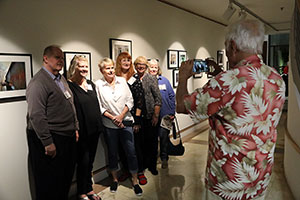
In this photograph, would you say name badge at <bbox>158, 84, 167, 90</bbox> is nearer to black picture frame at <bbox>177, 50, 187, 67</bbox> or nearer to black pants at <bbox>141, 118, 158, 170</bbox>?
black pants at <bbox>141, 118, 158, 170</bbox>

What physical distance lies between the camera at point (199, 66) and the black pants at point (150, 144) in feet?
6.10

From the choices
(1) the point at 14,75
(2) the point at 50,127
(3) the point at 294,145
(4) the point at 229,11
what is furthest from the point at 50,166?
(4) the point at 229,11

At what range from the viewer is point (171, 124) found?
3623mm

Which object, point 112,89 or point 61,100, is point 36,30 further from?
point 112,89

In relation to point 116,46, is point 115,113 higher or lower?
lower

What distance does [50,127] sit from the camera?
7.29 ft

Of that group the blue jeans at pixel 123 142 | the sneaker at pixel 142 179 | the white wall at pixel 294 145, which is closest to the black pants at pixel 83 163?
the blue jeans at pixel 123 142

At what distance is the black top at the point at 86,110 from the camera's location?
2.65 m

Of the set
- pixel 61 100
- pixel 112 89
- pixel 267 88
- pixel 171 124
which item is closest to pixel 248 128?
pixel 267 88

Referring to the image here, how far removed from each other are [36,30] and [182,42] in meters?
3.30

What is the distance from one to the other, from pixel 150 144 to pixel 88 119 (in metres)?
1.05

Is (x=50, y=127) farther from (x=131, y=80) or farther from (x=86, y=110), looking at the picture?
(x=131, y=80)

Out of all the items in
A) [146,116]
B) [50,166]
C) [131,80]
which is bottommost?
[50,166]

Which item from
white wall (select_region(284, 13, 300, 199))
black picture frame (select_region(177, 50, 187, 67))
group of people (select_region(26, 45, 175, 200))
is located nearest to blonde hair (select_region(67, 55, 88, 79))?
group of people (select_region(26, 45, 175, 200))
